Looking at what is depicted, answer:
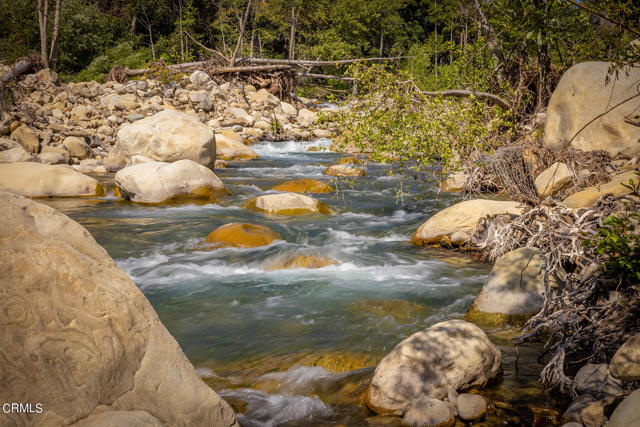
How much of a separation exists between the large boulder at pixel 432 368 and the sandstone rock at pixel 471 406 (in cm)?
14

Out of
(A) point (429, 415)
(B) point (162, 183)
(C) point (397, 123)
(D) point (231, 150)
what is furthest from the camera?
(D) point (231, 150)

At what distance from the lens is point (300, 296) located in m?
6.05

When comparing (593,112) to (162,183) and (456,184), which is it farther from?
(162,183)

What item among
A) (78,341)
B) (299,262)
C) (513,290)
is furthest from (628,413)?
(299,262)

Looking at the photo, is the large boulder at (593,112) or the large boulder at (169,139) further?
the large boulder at (169,139)

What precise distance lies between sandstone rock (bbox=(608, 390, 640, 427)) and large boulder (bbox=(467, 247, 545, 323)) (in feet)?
7.73

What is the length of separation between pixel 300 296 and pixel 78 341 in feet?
13.1

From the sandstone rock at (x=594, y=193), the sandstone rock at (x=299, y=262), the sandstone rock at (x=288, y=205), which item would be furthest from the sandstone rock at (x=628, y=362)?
the sandstone rock at (x=288, y=205)

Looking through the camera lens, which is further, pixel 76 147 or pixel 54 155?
pixel 76 147

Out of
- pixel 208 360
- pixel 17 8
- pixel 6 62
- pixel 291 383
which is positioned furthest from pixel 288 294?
pixel 17 8

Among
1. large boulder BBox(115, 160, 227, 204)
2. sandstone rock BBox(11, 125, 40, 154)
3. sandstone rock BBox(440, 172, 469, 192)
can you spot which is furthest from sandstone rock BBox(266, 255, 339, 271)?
sandstone rock BBox(11, 125, 40, 154)

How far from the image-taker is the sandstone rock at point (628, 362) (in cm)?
292

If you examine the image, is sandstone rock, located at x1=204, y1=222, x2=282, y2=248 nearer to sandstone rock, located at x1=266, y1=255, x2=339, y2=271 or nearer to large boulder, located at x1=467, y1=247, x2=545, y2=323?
sandstone rock, located at x1=266, y1=255, x2=339, y2=271

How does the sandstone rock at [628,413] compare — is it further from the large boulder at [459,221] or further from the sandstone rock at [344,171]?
the sandstone rock at [344,171]
